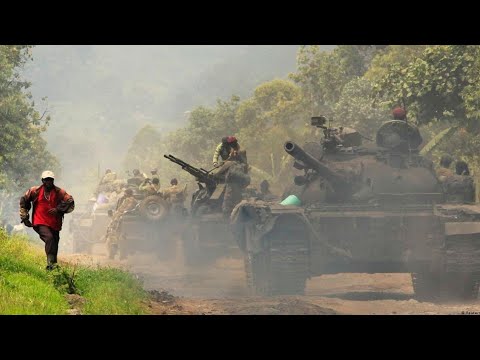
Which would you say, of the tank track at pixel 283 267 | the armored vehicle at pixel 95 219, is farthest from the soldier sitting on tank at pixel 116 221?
the tank track at pixel 283 267

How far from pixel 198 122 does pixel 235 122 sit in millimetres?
3241

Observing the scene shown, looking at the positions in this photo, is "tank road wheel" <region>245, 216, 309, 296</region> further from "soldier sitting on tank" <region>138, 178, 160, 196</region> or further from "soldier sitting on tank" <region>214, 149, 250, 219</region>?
"soldier sitting on tank" <region>138, 178, 160, 196</region>

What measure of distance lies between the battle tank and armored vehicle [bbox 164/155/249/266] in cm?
408

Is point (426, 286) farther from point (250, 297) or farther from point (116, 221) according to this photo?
point (116, 221)

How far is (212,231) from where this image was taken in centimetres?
2112

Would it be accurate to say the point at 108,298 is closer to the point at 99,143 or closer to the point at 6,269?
the point at 6,269

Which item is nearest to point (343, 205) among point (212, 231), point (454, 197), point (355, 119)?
point (454, 197)

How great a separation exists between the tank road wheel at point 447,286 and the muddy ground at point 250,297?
27cm

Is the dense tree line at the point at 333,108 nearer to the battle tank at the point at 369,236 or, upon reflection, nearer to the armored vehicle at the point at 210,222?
the armored vehicle at the point at 210,222

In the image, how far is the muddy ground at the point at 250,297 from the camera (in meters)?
13.4

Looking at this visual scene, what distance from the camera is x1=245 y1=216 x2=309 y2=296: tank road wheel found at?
51.4ft

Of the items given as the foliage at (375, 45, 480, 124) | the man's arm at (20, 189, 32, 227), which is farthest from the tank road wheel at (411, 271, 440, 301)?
the foliage at (375, 45, 480, 124)

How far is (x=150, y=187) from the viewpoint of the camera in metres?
25.4

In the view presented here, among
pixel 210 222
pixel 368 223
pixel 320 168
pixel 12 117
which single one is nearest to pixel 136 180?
pixel 12 117
